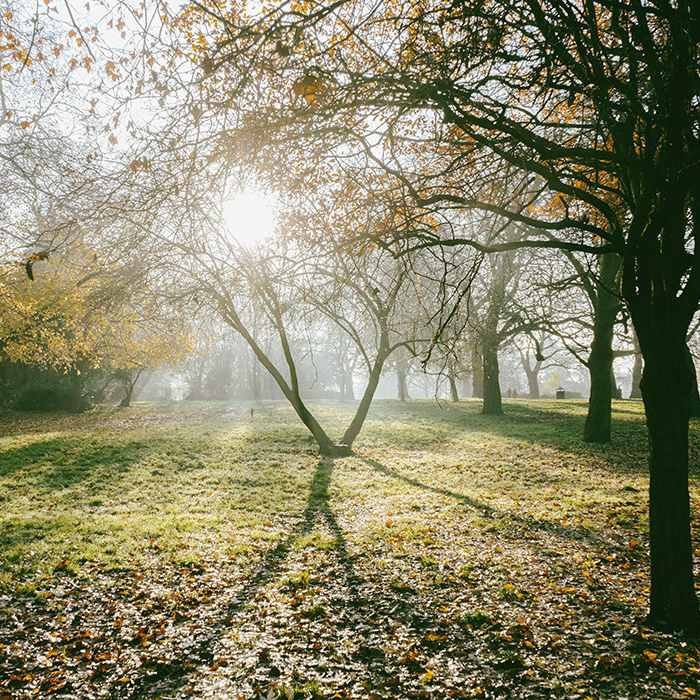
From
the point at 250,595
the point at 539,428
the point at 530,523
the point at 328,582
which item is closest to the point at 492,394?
the point at 539,428

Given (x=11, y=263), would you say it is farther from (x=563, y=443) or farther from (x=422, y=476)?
(x=563, y=443)

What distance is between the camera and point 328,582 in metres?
5.41

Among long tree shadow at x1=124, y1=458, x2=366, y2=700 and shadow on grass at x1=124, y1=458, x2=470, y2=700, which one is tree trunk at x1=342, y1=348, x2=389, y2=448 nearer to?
long tree shadow at x1=124, y1=458, x2=366, y2=700

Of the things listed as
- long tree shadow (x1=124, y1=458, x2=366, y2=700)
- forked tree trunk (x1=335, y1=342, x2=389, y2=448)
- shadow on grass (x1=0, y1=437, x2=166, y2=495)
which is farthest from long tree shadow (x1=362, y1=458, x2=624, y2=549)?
shadow on grass (x1=0, y1=437, x2=166, y2=495)

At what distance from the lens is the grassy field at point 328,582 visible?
11.9ft

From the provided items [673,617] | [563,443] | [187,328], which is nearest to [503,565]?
[673,617]

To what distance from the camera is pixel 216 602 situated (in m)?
4.93

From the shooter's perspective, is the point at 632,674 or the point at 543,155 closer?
the point at 632,674

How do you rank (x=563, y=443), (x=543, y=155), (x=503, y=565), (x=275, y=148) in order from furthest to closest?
(x=563, y=443) < (x=503, y=565) < (x=275, y=148) < (x=543, y=155)

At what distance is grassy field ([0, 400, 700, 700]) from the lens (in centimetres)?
364

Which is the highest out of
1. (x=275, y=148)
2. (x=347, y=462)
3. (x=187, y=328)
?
(x=275, y=148)

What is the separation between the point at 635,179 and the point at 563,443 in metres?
Answer: 11.1

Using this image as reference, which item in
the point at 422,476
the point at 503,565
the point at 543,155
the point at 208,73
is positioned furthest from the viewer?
the point at 422,476

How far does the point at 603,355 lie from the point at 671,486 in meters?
10.7
